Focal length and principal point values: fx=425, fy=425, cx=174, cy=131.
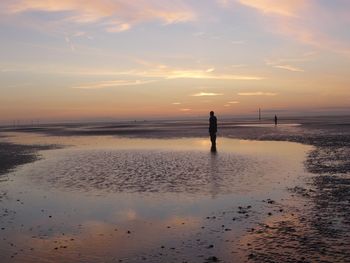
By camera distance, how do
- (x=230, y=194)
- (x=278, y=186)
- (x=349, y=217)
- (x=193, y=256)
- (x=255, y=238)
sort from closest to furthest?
(x=193, y=256) < (x=255, y=238) < (x=349, y=217) < (x=230, y=194) < (x=278, y=186)

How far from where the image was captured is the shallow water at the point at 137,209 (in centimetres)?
882

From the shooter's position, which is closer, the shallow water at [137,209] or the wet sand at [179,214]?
the wet sand at [179,214]

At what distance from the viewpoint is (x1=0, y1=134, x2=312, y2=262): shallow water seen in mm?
8820

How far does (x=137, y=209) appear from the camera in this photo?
41.5 ft

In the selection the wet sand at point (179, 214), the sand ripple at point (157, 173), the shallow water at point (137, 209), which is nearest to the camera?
the wet sand at point (179, 214)

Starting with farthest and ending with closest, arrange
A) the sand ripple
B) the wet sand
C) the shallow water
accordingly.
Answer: the sand ripple → the shallow water → the wet sand

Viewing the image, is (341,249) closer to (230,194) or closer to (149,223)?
(149,223)

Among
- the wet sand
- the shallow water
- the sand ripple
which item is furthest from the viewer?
the sand ripple

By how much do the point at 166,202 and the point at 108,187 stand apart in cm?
389

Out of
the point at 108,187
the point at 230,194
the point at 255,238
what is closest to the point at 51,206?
the point at 108,187

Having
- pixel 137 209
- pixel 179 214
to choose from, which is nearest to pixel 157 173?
pixel 137 209

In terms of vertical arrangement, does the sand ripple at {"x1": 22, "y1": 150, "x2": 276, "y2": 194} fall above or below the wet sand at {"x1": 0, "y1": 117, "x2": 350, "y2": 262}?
above

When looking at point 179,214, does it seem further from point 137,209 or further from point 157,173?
point 157,173

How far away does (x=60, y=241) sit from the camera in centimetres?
955
